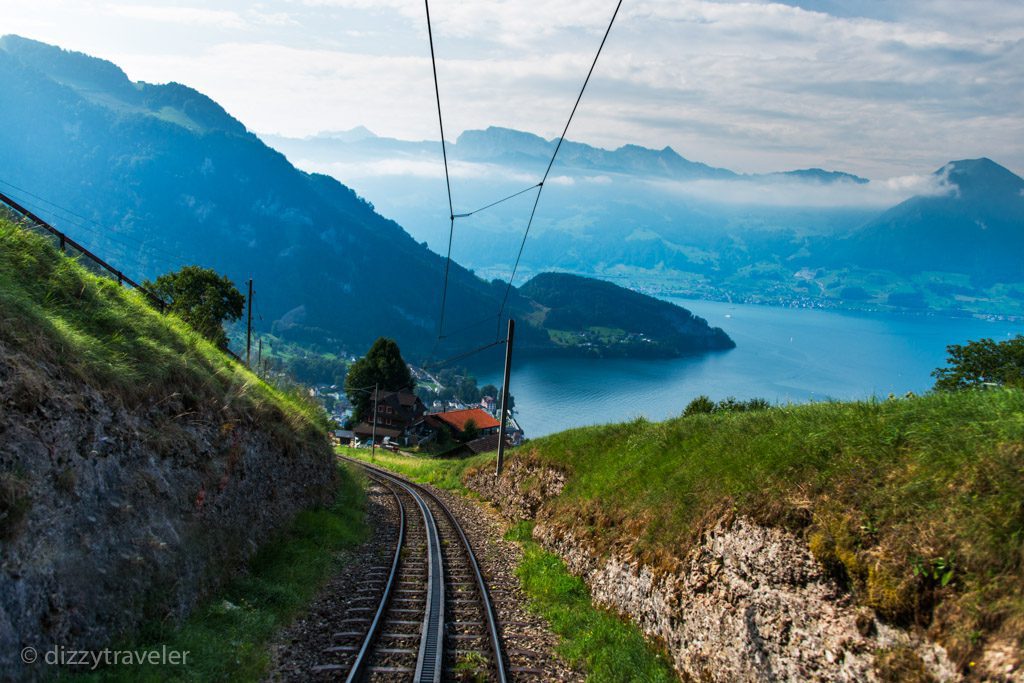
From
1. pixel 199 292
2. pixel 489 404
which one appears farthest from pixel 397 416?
pixel 489 404

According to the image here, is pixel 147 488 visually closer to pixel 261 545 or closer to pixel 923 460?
pixel 261 545

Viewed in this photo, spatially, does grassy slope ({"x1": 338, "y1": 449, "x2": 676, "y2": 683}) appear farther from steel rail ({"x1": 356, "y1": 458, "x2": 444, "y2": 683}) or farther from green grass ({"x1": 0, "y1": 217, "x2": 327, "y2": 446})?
green grass ({"x1": 0, "y1": 217, "x2": 327, "y2": 446})

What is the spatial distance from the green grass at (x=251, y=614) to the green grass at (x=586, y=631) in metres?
4.75

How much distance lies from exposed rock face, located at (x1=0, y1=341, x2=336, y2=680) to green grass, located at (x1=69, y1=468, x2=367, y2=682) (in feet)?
1.22

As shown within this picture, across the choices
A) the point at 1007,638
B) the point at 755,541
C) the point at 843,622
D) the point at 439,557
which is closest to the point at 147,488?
the point at 439,557

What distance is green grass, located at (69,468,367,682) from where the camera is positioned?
316 inches

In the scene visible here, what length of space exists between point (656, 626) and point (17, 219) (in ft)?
51.7

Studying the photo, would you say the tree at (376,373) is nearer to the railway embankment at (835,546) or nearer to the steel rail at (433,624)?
the steel rail at (433,624)

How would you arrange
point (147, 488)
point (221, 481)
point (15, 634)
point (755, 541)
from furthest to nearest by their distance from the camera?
point (221, 481) < point (147, 488) < point (755, 541) < point (15, 634)

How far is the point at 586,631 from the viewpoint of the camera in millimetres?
11125

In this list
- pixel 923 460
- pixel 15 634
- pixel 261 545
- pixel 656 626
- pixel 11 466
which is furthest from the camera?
pixel 261 545

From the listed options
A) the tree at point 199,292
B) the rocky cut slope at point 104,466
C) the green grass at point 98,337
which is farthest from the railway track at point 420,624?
the tree at point 199,292

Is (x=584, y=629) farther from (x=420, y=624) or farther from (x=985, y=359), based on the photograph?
(x=985, y=359)

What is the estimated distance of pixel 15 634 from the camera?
20.8ft
